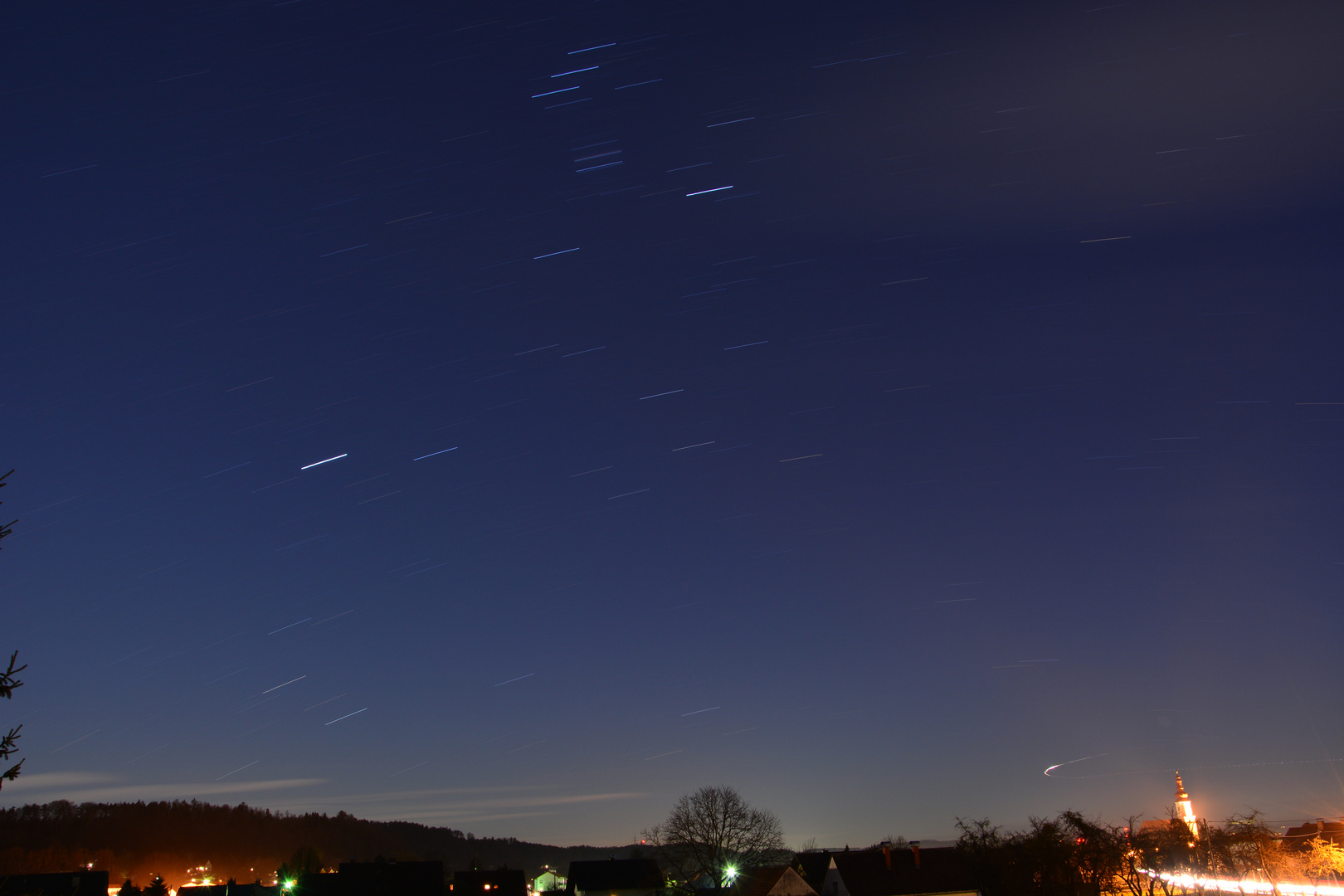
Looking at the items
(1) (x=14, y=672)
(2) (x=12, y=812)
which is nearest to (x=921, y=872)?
(1) (x=14, y=672)

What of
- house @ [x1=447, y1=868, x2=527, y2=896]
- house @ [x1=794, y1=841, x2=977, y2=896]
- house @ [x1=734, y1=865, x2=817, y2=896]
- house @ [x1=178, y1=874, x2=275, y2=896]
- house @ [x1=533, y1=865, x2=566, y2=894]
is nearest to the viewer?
house @ [x1=734, y1=865, x2=817, y2=896]

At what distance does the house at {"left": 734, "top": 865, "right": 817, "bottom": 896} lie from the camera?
197ft

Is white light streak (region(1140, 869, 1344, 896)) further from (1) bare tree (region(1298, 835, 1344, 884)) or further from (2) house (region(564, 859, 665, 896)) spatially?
(2) house (region(564, 859, 665, 896))

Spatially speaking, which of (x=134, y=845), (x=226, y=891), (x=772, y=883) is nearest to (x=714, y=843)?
(x=772, y=883)

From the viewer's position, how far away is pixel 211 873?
17188cm

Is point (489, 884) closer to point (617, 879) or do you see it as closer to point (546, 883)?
point (617, 879)

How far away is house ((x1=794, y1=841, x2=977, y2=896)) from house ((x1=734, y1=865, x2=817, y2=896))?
154 inches

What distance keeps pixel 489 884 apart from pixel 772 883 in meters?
35.6

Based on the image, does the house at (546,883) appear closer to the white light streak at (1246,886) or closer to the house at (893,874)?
the house at (893,874)

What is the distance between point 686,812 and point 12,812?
553 ft

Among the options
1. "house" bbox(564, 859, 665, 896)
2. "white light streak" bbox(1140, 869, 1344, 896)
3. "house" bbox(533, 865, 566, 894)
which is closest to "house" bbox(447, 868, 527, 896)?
"house" bbox(564, 859, 665, 896)

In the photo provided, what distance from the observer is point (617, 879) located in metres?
81.8

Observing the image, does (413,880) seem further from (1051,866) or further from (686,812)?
(1051,866)

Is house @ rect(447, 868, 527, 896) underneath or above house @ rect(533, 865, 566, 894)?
above
